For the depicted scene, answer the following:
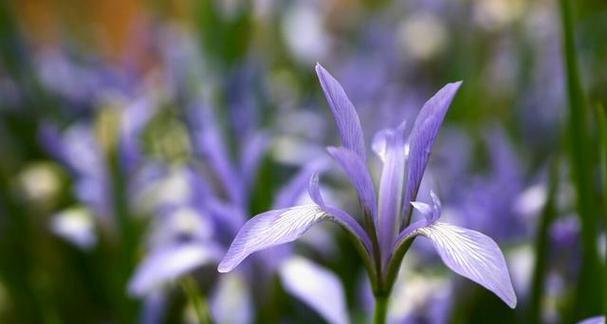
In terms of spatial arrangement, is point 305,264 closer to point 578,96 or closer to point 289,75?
point 578,96

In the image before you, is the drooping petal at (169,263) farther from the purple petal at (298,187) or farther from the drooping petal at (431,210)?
the drooping petal at (431,210)

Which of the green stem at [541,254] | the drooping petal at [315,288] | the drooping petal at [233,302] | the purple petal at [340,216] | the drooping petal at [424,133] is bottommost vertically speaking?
the drooping petal at [233,302]

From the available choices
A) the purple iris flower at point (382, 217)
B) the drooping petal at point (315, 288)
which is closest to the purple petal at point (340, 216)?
the purple iris flower at point (382, 217)

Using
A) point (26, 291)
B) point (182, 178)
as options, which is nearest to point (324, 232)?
point (182, 178)

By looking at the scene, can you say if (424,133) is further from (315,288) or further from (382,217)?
(315,288)

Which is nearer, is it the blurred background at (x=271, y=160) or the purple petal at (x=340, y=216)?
the purple petal at (x=340, y=216)

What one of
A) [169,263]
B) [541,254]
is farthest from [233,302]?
[541,254]

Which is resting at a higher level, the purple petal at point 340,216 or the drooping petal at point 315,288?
the purple petal at point 340,216
